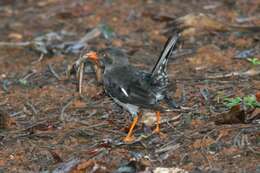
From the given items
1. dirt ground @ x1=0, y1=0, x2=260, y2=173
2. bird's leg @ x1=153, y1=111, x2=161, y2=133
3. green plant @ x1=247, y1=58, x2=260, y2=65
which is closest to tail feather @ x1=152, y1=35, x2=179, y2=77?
bird's leg @ x1=153, y1=111, x2=161, y2=133

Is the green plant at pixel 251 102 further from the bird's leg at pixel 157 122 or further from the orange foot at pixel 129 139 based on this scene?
the orange foot at pixel 129 139

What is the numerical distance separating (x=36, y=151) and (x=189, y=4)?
5539 mm

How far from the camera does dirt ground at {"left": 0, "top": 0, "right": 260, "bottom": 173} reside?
6469 millimetres

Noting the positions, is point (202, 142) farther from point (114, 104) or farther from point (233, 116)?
point (114, 104)

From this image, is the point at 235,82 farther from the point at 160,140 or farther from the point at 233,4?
the point at 233,4

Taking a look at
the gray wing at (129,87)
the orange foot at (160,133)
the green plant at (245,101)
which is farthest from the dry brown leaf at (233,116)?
the gray wing at (129,87)

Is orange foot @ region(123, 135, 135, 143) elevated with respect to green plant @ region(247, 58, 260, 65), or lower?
lower

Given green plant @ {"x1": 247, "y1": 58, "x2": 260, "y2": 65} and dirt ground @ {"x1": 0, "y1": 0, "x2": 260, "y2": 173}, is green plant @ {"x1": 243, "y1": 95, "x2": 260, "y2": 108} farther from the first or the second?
green plant @ {"x1": 247, "y1": 58, "x2": 260, "y2": 65}

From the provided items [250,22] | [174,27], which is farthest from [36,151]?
[250,22]

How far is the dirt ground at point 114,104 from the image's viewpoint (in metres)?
6.47

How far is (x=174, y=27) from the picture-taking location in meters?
10.4

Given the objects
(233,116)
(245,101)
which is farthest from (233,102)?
(233,116)

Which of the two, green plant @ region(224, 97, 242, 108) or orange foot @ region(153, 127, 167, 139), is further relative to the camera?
green plant @ region(224, 97, 242, 108)

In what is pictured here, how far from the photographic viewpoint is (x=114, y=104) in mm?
8008
